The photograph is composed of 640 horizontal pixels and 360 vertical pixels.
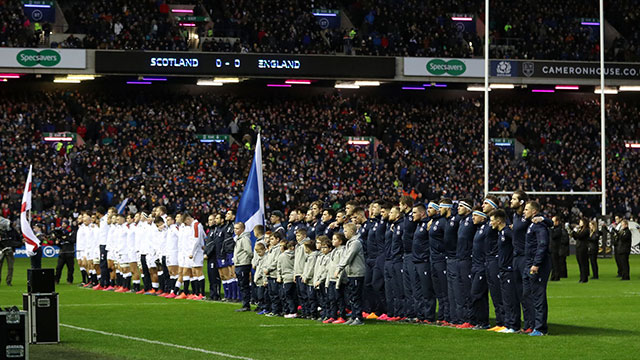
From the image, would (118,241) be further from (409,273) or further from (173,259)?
(409,273)

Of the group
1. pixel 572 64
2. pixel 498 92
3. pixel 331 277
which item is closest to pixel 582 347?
pixel 331 277

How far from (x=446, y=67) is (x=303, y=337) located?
121 feet

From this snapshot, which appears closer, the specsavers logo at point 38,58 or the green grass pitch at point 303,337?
the green grass pitch at point 303,337

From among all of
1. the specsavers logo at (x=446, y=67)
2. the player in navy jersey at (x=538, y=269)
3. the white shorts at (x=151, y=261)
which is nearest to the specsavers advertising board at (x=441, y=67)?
the specsavers logo at (x=446, y=67)

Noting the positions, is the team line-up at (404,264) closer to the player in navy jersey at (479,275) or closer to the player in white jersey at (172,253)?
the player in navy jersey at (479,275)

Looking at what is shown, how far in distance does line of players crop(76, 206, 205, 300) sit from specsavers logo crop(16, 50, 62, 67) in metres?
19.3

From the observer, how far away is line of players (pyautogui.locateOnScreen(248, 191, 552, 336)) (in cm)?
1612

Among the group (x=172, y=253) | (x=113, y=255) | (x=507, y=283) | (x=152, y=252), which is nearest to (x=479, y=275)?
(x=507, y=283)

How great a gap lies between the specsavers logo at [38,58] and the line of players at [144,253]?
19.3 meters

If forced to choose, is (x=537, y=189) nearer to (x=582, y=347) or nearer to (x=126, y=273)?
(x=126, y=273)

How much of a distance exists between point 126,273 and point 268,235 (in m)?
7.73

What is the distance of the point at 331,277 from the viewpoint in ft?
58.6

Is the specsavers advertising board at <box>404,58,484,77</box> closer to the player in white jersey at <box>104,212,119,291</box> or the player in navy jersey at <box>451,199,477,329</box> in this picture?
the player in white jersey at <box>104,212,119,291</box>

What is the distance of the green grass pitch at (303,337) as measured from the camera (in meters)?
13.9
